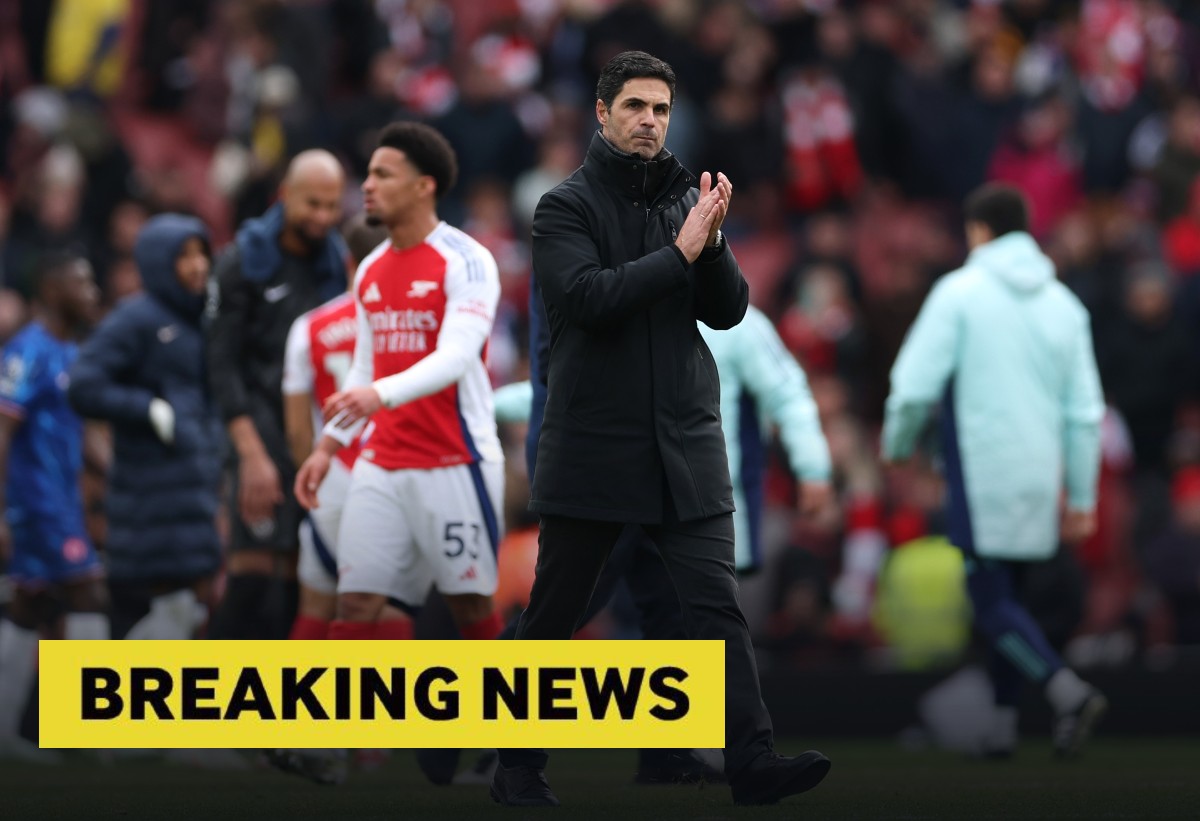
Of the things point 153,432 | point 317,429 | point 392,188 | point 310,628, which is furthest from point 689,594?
point 153,432

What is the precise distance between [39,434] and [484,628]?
3.72m

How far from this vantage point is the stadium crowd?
14953mm

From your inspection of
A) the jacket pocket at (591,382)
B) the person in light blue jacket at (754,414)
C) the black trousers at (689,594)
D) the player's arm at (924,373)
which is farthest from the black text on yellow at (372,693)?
the player's arm at (924,373)

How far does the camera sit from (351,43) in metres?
19.4

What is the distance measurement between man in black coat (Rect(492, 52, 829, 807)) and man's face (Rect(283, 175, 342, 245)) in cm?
284

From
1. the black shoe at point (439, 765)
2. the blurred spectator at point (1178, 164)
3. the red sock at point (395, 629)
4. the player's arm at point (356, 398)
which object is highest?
the blurred spectator at point (1178, 164)

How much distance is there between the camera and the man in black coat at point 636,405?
21.5ft

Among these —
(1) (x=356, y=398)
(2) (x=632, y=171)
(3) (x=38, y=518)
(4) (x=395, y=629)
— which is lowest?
(4) (x=395, y=629)

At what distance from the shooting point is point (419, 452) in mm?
8133

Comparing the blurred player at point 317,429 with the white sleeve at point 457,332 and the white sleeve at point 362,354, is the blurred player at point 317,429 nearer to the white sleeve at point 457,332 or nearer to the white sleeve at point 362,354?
the white sleeve at point 362,354

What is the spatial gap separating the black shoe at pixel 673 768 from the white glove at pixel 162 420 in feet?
10.2

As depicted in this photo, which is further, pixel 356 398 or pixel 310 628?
pixel 310 628

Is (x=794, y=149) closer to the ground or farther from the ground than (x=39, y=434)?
farther from the ground

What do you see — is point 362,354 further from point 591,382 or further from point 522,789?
point 522,789
